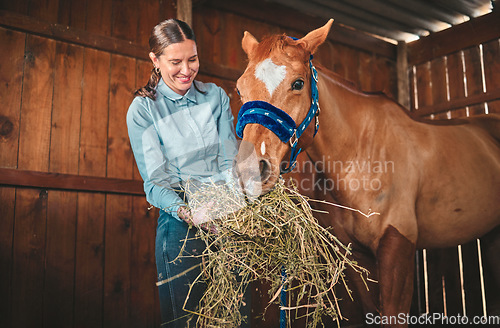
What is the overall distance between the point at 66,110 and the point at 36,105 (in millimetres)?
178

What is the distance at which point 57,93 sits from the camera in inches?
114

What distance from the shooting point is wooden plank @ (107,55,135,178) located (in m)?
3.08

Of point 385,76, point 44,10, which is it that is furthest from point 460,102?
point 44,10

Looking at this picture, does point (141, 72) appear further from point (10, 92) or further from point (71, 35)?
point (10, 92)

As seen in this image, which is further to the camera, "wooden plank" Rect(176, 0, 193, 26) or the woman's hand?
"wooden plank" Rect(176, 0, 193, 26)

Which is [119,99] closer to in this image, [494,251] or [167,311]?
[167,311]

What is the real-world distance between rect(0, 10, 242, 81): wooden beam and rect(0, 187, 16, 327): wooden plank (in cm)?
99

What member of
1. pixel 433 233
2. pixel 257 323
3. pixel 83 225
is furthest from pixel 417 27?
pixel 83 225

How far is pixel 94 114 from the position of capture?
3027 millimetres

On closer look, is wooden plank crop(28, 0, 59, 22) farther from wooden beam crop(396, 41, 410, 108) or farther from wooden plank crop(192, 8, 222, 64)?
wooden beam crop(396, 41, 410, 108)

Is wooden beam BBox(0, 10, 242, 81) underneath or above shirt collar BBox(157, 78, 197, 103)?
above

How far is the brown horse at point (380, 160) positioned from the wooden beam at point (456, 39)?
145 centimetres

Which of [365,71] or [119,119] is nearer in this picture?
[119,119]

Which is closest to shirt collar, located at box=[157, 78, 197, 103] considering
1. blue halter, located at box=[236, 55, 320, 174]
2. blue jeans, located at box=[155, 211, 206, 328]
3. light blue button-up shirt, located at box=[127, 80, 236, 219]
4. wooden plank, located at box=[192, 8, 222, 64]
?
light blue button-up shirt, located at box=[127, 80, 236, 219]
